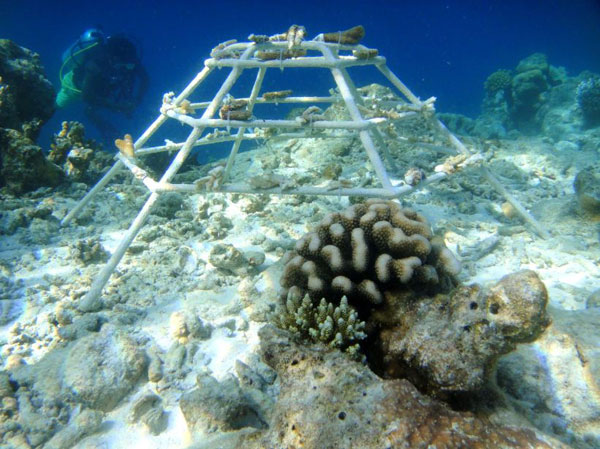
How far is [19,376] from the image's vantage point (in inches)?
101

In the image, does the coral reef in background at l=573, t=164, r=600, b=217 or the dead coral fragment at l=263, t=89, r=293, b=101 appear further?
the coral reef in background at l=573, t=164, r=600, b=217

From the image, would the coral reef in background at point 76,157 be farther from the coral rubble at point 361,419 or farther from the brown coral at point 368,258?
the coral rubble at point 361,419

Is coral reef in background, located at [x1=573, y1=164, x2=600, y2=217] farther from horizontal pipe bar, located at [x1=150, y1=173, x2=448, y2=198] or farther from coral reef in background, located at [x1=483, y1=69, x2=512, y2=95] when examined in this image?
coral reef in background, located at [x1=483, y1=69, x2=512, y2=95]

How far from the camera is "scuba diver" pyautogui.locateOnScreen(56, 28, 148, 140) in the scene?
1184cm

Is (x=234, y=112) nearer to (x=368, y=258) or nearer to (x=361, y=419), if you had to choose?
(x=368, y=258)

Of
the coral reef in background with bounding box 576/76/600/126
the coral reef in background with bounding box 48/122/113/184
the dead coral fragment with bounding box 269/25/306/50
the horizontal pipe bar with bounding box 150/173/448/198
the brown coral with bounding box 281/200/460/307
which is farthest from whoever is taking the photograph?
the coral reef in background with bounding box 576/76/600/126

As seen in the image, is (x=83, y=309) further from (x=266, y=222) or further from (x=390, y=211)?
(x=390, y=211)

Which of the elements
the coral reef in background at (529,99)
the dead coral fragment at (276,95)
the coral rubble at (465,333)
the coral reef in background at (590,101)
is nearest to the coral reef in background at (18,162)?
the dead coral fragment at (276,95)

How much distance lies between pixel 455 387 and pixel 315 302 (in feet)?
A: 3.54

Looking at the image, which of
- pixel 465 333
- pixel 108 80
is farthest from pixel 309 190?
pixel 108 80

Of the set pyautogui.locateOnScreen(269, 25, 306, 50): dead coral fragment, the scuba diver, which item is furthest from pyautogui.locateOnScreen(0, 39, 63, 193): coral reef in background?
pyautogui.locateOnScreen(269, 25, 306, 50): dead coral fragment

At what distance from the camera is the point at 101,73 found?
520 inches

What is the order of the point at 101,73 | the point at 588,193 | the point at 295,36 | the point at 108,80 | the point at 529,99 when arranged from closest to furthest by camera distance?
the point at 295,36 < the point at 588,193 < the point at 101,73 < the point at 108,80 < the point at 529,99

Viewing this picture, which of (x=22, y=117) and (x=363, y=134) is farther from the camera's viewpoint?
(x=22, y=117)
